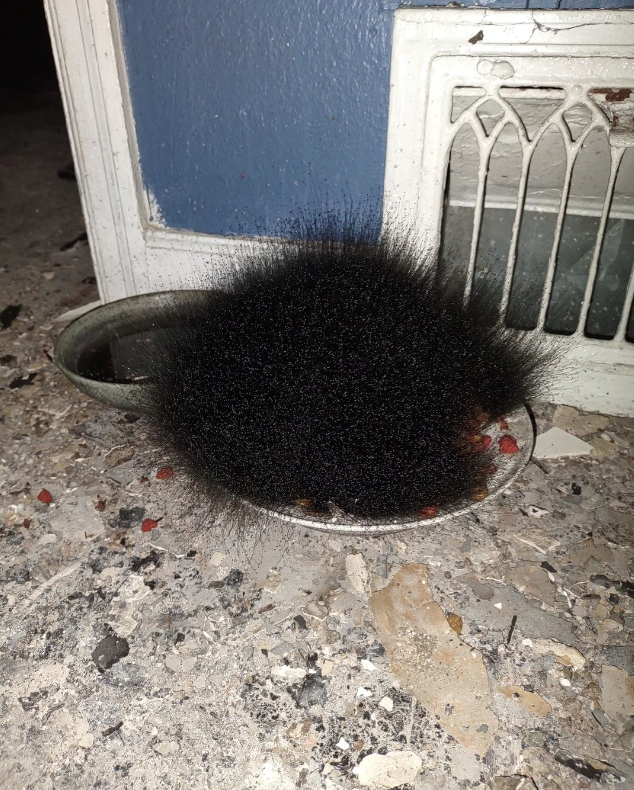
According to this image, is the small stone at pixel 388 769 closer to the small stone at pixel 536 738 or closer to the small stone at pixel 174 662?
the small stone at pixel 536 738

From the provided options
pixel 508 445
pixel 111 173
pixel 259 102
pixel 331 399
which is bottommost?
pixel 508 445

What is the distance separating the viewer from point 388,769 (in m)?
0.96

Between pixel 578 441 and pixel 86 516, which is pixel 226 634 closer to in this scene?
pixel 86 516

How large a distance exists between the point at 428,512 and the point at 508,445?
0.28m

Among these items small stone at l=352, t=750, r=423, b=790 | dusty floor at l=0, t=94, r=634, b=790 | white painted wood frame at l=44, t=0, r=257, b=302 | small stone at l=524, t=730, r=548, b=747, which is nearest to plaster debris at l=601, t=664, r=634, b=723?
dusty floor at l=0, t=94, r=634, b=790

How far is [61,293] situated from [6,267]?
345 mm

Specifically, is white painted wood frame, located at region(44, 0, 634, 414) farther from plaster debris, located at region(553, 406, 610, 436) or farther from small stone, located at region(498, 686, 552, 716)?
small stone, located at region(498, 686, 552, 716)

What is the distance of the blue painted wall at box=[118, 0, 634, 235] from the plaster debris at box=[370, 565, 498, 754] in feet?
3.23

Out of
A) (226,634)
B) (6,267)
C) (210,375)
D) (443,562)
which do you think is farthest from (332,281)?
(6,267)

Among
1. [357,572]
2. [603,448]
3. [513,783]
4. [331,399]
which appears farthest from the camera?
[603,448]

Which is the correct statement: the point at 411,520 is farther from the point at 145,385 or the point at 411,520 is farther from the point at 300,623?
the point at 145,385

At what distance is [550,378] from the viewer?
1634 millimetres

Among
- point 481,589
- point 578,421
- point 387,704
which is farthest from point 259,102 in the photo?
point 387,704

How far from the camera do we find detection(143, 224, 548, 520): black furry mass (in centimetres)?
116
